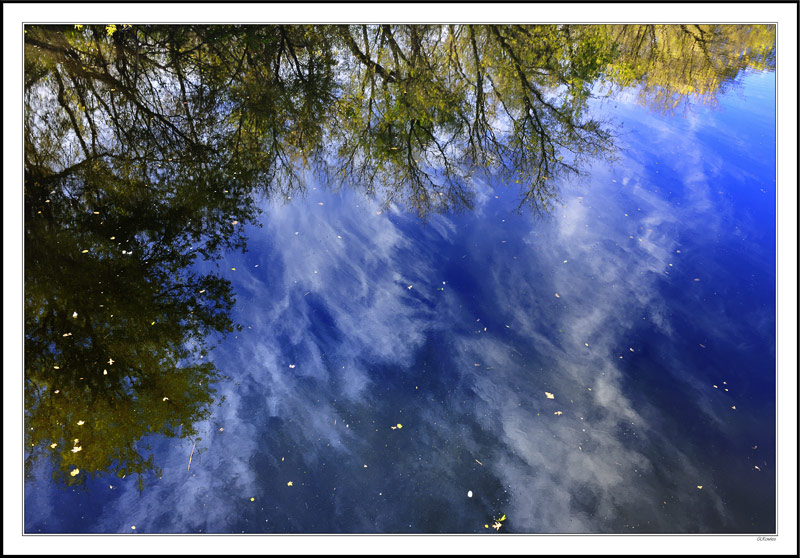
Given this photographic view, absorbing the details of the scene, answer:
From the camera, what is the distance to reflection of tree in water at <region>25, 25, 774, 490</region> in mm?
5988

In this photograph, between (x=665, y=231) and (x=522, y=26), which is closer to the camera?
(x=665, y=231)

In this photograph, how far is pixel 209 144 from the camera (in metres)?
9.90

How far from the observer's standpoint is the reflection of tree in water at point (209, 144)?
5988 mm

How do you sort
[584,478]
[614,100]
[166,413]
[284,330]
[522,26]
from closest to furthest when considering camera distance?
1. [584,478]
2. [166,413]
3. [284,330]
4. [614,100]
5. [522,26]

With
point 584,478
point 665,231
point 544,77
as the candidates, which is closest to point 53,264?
point 584,478

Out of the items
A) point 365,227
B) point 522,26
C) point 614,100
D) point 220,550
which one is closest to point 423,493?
point 220,550

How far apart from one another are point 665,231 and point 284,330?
20.7ft

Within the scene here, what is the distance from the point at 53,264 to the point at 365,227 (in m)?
4.74

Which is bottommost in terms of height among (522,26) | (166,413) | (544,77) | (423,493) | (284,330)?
(423,493)

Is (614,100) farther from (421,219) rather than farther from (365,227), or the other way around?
(365,227)

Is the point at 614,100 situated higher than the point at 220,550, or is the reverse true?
the point at 614,100

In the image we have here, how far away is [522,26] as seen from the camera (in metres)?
13.3

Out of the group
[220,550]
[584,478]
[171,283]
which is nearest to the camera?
[220,550]

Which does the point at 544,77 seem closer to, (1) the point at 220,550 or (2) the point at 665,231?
(2) the point at 665,231
